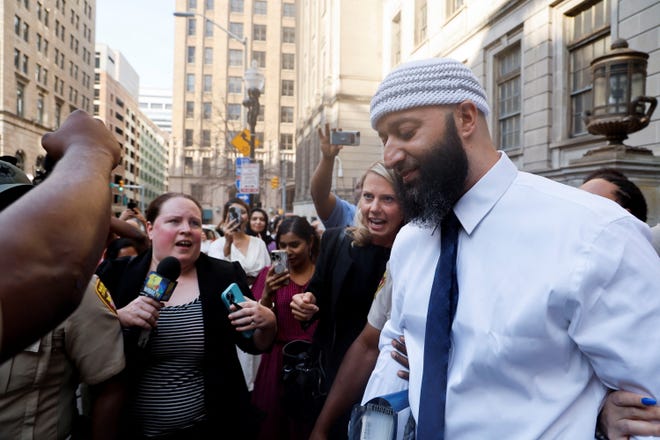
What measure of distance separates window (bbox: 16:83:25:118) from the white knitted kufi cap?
193 feet

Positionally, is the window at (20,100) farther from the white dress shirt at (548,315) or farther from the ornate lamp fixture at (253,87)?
the white dress shirt at (548,315)

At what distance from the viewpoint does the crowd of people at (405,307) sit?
0.97 m

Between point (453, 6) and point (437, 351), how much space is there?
19499mm

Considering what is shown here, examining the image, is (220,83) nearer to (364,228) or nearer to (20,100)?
(20,100)

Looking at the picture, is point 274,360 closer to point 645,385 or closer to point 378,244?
point 378,244

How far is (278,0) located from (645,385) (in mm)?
75357

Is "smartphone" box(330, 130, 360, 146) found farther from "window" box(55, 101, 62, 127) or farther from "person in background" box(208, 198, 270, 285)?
"window" box(55, 101, 62, 127)

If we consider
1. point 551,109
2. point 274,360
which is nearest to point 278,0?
point 551,109

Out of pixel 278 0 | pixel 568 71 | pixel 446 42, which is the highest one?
pixel 278 0

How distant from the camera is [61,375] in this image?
2.20 meters

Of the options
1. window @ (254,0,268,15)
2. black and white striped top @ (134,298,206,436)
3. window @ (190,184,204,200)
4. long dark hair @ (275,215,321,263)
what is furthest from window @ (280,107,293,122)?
black and white striped top @ (134,298,206,436)

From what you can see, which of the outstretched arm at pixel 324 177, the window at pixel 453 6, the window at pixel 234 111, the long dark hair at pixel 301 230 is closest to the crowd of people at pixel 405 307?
the outstretched arm at pixel 324 177

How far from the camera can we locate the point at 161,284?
2.55 metres

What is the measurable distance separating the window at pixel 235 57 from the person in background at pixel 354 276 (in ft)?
228
